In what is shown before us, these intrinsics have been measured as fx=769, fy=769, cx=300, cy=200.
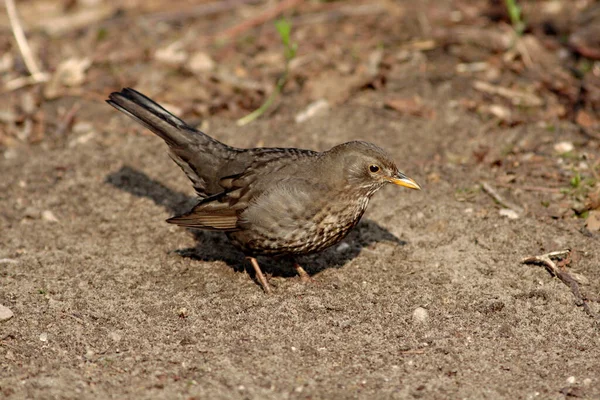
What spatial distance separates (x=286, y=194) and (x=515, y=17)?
4.26 meters

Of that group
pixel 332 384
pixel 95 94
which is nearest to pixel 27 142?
pixel 95 94

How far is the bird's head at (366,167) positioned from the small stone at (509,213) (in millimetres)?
1180

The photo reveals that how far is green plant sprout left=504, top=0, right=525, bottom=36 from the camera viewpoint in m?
8.61

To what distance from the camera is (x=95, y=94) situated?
8.95 metres

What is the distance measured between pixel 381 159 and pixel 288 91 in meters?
3.18

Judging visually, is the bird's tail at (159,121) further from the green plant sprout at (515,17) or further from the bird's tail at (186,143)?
the green plant sprout at (515,17)

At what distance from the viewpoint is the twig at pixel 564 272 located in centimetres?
554

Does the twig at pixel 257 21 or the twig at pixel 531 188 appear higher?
the twig at pixel 257 21

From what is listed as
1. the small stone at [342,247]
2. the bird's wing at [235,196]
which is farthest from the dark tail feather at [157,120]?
the small stone at [342,247]

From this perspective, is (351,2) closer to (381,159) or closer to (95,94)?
(95,94)

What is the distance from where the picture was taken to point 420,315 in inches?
218

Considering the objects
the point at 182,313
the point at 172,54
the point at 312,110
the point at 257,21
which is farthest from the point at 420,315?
the point at 257,21

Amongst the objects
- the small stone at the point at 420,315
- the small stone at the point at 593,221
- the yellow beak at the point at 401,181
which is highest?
the yellow beak at the point at 401,181

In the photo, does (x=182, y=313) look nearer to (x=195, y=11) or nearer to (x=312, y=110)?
(x=312, y=110)
